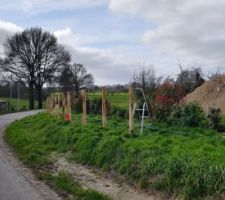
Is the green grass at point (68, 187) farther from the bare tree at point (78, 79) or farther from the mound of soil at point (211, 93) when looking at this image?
the bare tree at point (78, 79)

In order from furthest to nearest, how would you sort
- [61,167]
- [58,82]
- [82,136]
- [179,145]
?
1. [58,82]
2. [82,136]
3. [61,167]
4. [179,145]

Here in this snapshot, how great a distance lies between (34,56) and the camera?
7625 centimetres

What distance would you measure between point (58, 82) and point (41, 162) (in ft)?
216

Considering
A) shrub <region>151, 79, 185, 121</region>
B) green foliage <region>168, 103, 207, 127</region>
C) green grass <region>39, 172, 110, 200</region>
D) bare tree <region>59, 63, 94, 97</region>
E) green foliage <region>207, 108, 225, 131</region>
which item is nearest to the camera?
green grass <region>39, 172, 110, 200</region>

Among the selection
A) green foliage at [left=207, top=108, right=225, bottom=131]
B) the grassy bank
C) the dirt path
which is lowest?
the dirt path

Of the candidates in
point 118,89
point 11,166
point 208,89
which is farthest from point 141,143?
point 118,89

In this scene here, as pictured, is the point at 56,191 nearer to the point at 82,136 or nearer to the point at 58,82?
the point at 82,136

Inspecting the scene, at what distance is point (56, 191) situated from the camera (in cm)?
1007

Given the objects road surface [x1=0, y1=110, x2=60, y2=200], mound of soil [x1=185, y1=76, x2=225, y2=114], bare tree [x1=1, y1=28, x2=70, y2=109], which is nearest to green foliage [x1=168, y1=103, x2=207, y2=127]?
road surface [x1=0, y1=110, x2=60, y2=200]

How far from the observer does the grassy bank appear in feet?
28.1

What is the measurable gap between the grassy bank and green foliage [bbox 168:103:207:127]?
693 millimetres

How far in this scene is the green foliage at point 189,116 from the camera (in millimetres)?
17891

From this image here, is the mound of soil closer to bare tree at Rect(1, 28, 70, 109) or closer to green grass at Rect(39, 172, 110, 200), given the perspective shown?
green grass at Rect(39, 172, 110, 200)

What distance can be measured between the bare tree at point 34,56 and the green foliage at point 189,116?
59637mm
